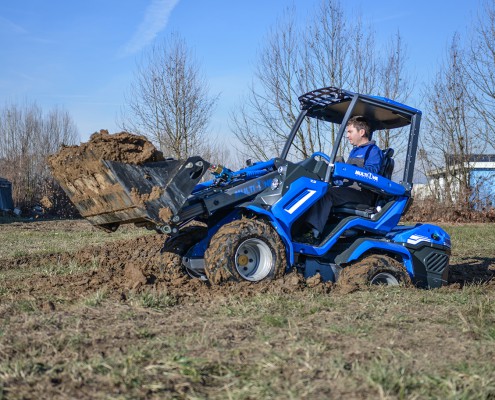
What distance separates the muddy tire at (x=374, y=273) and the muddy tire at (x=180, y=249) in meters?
1.65

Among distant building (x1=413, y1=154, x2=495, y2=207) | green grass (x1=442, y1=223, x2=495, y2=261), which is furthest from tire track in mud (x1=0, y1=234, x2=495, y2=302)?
distant building (x1=413, y1=154, x2=495, y2=207)

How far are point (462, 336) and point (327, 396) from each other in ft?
5.34

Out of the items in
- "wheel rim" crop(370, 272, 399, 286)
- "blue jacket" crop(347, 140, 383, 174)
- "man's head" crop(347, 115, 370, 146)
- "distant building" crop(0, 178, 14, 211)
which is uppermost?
"distant building" crop(0, 178, 14, 211)

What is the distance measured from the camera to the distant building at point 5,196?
25.3 metres

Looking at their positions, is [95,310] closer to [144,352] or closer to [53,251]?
[144,352]

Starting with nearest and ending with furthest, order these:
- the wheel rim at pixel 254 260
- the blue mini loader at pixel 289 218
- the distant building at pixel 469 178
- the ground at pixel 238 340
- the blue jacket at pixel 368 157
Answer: the ground at pixel 238 340 < the blue mini loader at pixel 289 218 < the wheel rim at pixel 254 260 < the blue jacket at pixel 368 157 < the distant building at pixel 469 178

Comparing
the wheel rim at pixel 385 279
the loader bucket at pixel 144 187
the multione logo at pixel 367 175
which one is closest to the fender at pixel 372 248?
the wheel rim at pixel 385 279

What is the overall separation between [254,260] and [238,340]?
2420mm

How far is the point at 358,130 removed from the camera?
762 centimetres

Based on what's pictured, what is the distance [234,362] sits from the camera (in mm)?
3539

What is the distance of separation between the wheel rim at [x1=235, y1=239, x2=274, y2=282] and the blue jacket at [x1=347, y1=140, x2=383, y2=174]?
1.86 m

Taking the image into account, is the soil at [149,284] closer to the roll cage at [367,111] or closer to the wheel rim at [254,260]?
the wheel rim at [254,260]

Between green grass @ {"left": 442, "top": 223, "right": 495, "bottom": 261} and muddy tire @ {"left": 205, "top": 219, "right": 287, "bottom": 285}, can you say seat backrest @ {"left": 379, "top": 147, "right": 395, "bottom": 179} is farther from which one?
green grass @ {"left": 442, "top": 223, "right": 495, "bottom": 261}

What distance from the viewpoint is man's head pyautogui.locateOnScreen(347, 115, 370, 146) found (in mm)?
7617
